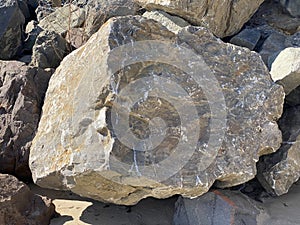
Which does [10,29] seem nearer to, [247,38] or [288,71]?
[247,38]

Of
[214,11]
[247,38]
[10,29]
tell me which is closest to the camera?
[214,11]

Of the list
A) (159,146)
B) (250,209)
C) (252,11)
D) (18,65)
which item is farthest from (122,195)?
(252,11)

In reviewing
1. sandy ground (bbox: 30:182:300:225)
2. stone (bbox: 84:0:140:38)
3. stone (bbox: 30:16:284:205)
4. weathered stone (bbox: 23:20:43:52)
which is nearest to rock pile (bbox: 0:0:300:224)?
stone (bbox: 30:16:284:205)

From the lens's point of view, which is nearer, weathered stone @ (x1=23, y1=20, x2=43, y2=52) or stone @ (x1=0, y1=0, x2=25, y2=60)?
stone @ (x1=0, y1=0, x2=25, y2=60)

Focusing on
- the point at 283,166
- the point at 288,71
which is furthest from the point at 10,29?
the point at 283,166

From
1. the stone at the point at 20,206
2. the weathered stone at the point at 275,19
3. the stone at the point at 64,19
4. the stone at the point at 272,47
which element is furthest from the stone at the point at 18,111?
the weathered stone at the point at 275,19

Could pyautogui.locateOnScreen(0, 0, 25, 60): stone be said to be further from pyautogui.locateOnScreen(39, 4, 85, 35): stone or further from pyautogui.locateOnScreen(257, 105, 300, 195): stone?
pyautogui.locateOnScreen(257, 105, 300, 195): stone

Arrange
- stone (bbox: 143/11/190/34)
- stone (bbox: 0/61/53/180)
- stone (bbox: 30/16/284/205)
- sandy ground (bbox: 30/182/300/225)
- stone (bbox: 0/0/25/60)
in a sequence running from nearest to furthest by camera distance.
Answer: stone (bbox: 30/16/284/205) → sandy ground (bbox: 30/182/300/225) → stone (bbox: 0/61/53/180) → stone (bbox: 143/11/190/34) → stone (bbox: 0/0/25/60)
